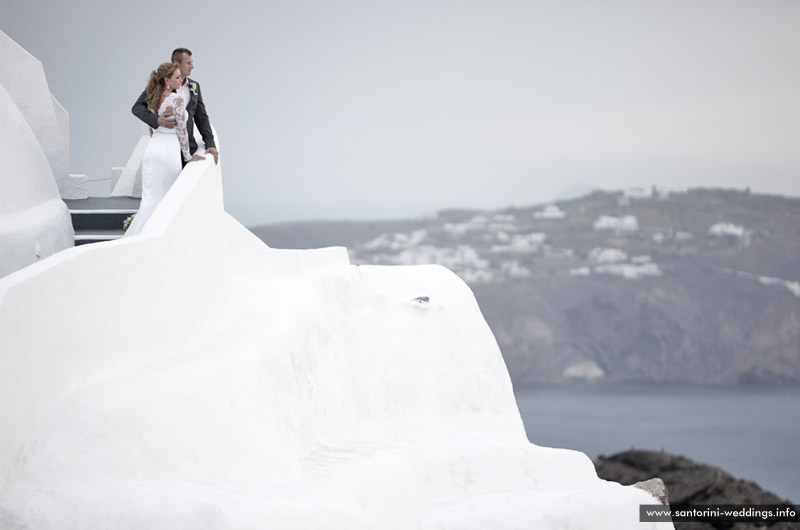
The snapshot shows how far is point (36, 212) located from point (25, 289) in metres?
4.28

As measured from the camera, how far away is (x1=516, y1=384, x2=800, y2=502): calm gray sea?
47.8 m

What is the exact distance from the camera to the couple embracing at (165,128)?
31.7ft

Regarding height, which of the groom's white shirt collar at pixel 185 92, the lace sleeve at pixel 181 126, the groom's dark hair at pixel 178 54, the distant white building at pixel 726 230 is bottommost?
the distant white building at pixel 726 230

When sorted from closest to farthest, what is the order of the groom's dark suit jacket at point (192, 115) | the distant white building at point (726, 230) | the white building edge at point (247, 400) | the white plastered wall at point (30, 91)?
the white building edge at point (247, 400), the groom's dark suit jacket at point (192, 115), the white plastered wall at point (30, 91), the distant white building at point (726, 230)

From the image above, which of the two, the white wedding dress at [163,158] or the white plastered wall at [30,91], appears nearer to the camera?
the white wedding dress at [163,158]

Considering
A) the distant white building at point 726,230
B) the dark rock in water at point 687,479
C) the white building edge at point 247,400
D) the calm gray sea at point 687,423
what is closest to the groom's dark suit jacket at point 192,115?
the white building edge at point 247,400

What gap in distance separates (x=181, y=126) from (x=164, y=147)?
0.93ft

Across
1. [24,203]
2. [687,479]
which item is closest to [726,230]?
[687,479]

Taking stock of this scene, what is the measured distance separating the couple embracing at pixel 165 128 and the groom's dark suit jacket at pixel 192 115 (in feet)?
0.03

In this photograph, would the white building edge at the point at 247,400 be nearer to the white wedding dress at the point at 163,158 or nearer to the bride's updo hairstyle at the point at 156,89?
the white wedding dress at the point at 163,158

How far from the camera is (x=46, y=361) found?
575 centimetres

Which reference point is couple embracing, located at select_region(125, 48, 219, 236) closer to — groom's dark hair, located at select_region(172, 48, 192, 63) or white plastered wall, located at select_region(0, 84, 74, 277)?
groom's dark hair, located at select_region(172, 48, 192, 63)

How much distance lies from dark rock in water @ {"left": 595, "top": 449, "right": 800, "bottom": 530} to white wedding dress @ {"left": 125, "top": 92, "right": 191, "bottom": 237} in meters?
26.7

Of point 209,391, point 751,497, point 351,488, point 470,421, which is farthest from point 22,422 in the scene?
point 751,497
